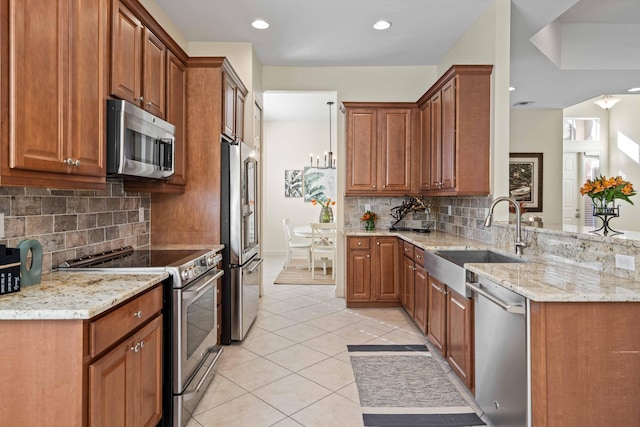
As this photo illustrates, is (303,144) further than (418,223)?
Yes

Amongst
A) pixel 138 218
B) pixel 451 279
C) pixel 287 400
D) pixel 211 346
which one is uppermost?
pixel 138 218

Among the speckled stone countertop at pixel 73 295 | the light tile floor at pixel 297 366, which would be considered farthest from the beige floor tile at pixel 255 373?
Result: the speckled stone countertop at pixel 73 295

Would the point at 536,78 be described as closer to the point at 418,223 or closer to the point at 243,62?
the point at 418,223

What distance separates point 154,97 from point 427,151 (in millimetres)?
2974

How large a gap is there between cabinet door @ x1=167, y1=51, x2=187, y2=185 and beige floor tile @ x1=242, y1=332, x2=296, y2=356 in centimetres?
153

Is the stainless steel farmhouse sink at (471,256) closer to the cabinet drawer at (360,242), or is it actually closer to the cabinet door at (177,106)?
the cabinet drawer at (360,242)

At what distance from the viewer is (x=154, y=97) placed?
269 centimetres

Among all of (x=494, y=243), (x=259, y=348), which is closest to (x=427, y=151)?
(x=494, y=243)

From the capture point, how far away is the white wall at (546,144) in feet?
21.9

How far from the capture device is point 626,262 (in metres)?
1.93

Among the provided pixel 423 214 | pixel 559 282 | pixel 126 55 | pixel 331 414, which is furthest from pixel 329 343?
pixel 126 55

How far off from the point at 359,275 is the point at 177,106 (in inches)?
105

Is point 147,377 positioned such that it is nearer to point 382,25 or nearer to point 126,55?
point 126,55

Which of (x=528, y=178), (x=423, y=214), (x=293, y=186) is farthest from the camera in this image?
(x=293, y=186)
